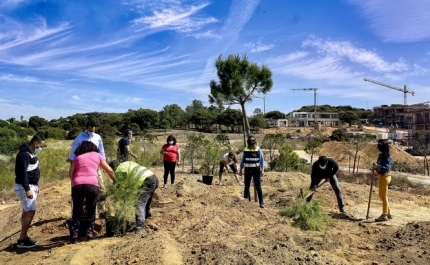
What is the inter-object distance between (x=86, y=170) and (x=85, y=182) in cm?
15

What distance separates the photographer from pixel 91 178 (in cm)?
423

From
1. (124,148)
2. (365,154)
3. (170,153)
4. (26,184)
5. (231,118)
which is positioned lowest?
(365,154)

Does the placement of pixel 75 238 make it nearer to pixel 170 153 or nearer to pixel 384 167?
pixel 170 153

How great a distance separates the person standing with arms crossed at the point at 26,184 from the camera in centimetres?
444

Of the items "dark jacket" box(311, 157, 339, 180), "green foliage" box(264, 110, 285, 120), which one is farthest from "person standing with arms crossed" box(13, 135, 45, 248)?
"green foliage" box(264, 110, 285, 120)

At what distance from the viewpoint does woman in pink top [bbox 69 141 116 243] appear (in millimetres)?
4184

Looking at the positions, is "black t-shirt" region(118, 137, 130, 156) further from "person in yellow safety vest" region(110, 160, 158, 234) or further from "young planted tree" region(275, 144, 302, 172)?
"young planted tree" region(275, 144, 302, 172)

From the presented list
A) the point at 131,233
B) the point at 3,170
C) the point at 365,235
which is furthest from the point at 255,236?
Answer: the point at 3,170

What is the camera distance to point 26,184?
174 inches

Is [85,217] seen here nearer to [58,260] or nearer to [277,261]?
[58,260]

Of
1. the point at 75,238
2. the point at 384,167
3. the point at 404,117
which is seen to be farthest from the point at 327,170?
the point at 404,117

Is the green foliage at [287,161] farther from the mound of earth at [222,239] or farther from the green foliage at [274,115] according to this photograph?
the green foliage at [274,115]

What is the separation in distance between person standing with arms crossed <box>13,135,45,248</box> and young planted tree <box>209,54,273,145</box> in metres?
16.5

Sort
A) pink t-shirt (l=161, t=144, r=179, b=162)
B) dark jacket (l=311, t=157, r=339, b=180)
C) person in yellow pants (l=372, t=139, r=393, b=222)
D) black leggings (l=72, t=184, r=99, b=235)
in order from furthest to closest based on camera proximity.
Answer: pink t-shirt (l=161, t=144, r=179, b=162) → dark jacket (l=311, t=157, r=339, b=180) → person in yellow pants (l=372, t=139, r=393, b=222) → black leggings (l=72, t=184, r=99, b=235)
